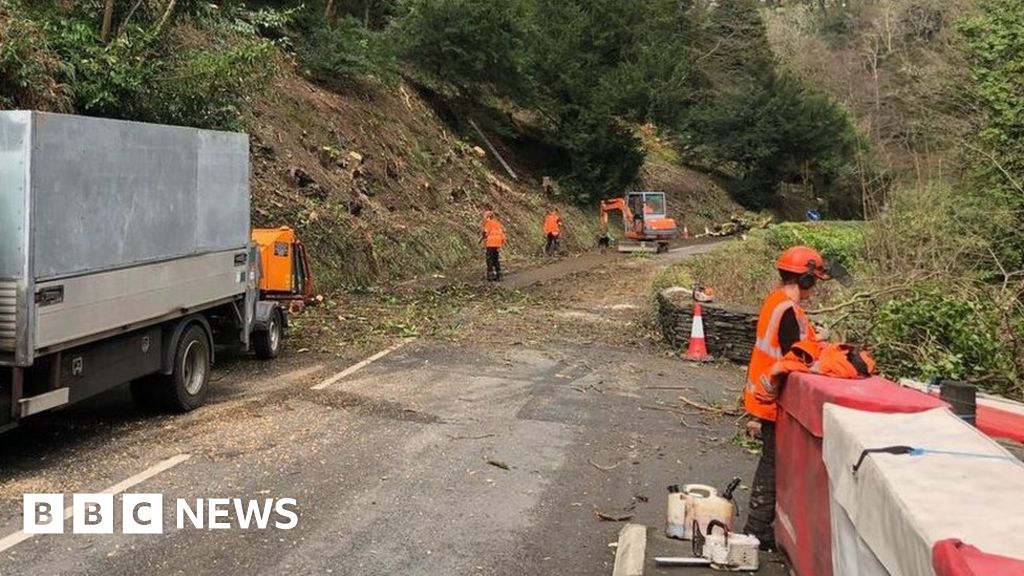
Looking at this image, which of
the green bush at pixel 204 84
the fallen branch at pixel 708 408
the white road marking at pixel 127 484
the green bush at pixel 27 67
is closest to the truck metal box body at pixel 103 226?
the white road marking at pixel 127 484

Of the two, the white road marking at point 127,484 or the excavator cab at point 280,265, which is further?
the excavator cab at point 280,265

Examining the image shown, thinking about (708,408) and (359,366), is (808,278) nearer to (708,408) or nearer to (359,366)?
(708,408)

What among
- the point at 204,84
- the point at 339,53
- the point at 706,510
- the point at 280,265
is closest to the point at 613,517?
the point at 706,510

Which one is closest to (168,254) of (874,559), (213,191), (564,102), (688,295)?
(213,191)

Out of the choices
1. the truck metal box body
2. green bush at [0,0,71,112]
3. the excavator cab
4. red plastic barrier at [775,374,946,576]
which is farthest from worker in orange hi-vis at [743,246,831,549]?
green bush at [0,0,71,112]

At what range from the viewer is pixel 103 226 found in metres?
7.80

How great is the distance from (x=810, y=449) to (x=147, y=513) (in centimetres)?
434

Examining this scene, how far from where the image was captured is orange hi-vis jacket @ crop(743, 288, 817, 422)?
5.42 metres

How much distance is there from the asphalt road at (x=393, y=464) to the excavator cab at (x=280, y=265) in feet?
5.78

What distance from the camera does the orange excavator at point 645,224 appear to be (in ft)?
111

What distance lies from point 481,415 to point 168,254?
3.51 metres

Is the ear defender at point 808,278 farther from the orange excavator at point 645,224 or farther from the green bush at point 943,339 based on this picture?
the orange excavator at point 645,224

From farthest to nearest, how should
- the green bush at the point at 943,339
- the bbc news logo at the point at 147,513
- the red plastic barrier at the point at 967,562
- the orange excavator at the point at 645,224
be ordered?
the orange excavator at the point at 645,224
the green bush at the point at 943,339
the bbc news logo at the point at 147,513
the red plastic barrier at the point at 967,562

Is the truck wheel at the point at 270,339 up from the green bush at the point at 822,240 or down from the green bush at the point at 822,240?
down
